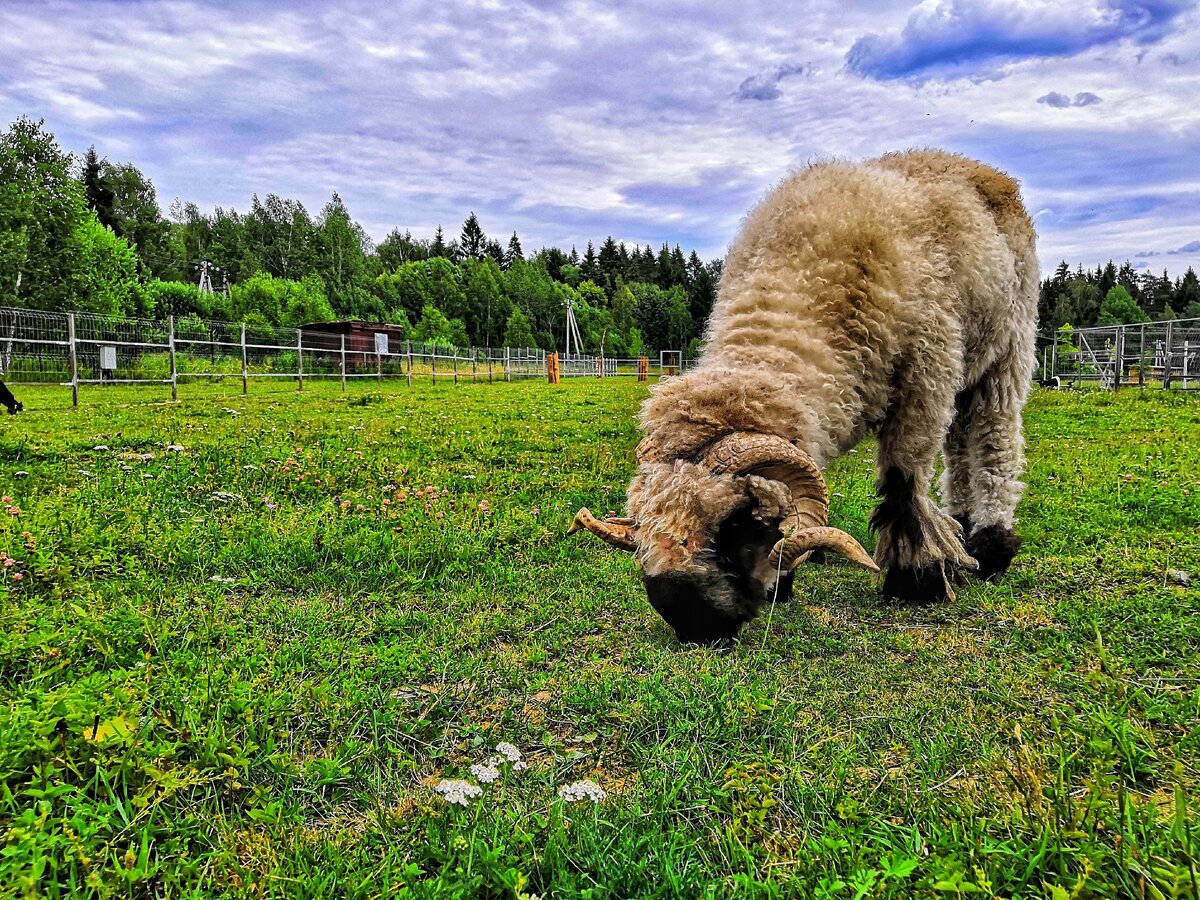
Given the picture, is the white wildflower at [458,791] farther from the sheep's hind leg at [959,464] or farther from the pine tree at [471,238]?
the pine tree at [471,238]

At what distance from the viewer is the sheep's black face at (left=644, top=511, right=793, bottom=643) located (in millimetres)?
3422

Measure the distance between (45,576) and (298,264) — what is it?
86.7 m

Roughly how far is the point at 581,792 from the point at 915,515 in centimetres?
345

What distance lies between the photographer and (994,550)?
512 centimetres

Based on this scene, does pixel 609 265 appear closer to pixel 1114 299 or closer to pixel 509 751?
pixel 1114 299

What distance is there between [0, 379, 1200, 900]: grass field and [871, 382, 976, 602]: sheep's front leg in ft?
0.70

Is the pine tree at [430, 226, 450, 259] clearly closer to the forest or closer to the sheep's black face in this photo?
the forest

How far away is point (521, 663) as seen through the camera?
3346 millimetres

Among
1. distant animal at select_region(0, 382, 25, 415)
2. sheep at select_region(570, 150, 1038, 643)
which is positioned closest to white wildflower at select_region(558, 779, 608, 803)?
sheep at select_region(570, 150, 1038, 643)

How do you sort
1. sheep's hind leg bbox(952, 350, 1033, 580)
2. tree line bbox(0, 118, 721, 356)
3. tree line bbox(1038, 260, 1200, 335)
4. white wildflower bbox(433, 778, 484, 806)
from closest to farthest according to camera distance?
white wildflower bbox(433, 778, 484, 806)
sheep's hind leg bbox(952, 350, 1033, 580)
tree line bbox(0, 118, 721, 356)
tree line bbox(1038, 260, 1200, 335)

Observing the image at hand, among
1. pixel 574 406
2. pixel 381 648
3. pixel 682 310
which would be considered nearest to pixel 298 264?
pixel 682 310

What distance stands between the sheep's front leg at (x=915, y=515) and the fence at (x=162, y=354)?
57.4 ft

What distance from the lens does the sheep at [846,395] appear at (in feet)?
11.5

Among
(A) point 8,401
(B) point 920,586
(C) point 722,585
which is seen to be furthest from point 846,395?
(A) point 8,401
